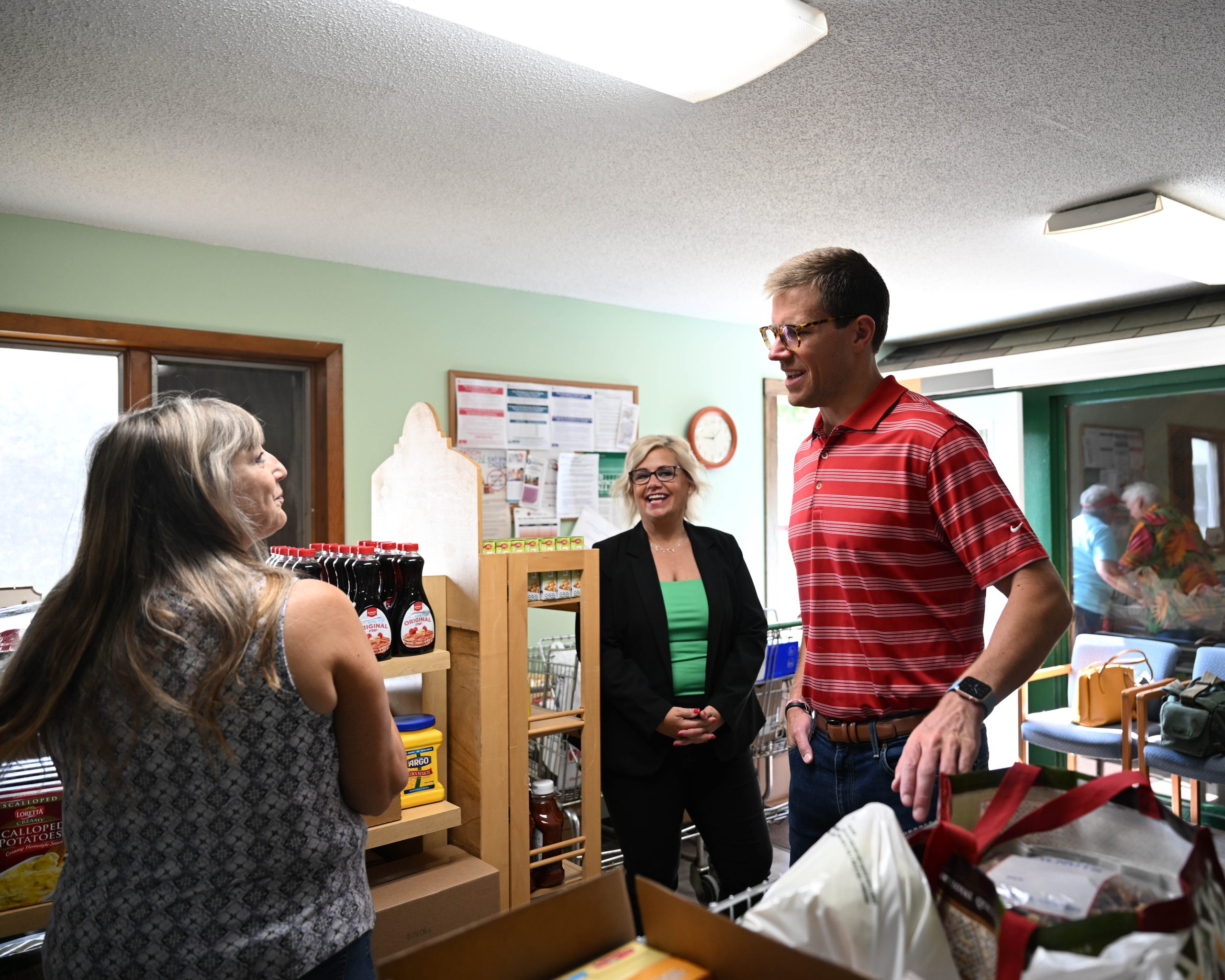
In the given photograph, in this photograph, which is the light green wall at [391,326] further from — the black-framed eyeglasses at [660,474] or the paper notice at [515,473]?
the black-framed eyeglasses at [660,474]

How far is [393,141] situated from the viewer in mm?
2418

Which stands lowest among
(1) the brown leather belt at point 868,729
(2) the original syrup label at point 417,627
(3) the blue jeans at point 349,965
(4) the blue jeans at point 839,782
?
(3) the blue jeans at point 349,965

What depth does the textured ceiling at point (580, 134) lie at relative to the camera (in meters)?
1.85

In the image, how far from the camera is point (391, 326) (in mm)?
3818

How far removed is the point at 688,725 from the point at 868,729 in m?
0.95

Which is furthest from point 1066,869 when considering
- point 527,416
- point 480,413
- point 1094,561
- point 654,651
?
point 1094,561

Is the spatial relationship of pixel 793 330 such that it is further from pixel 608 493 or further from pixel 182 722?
pixel 608 493

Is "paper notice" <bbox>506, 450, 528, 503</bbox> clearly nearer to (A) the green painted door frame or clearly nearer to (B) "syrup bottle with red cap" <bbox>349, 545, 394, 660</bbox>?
(B) "syrup bottle with red cap" <bbox>349, 545, 394, 660</bbox>

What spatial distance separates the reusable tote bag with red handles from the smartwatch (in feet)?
1.02

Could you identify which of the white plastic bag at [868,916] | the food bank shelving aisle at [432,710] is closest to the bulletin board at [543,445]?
the food bank shelving aisle at [432,710]

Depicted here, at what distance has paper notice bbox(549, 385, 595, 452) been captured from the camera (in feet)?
14.1

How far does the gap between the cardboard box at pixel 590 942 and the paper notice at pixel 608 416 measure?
12.1ft

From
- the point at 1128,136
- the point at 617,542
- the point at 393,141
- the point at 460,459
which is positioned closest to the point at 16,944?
the point at 460,459

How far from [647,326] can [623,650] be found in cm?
253
